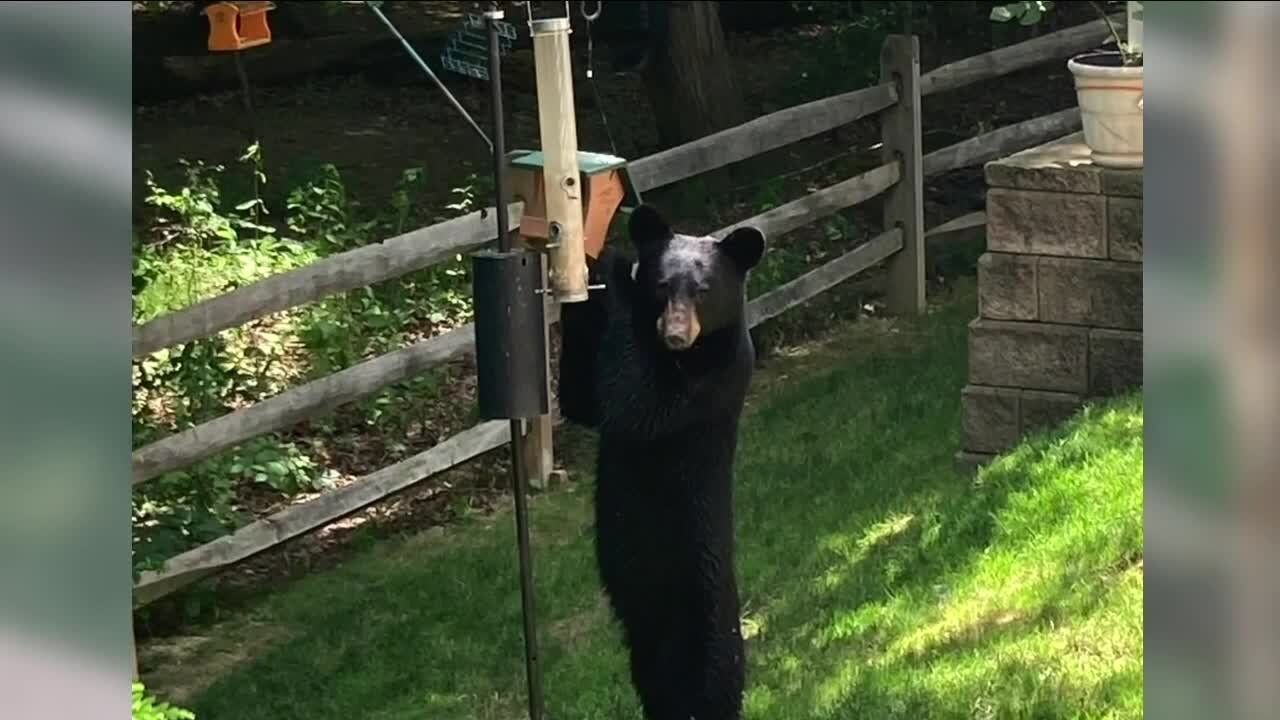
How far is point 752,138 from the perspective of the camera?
26.7 ft

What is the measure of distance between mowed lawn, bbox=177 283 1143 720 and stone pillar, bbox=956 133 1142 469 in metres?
0.25

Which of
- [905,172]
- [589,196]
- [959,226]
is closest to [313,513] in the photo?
[589,196]

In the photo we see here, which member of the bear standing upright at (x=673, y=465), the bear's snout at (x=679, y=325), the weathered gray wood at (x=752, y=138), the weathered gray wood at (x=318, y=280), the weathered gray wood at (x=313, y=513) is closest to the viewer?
the bear's snout at (x=679, y=325)

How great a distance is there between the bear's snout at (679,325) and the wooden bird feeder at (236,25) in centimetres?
275

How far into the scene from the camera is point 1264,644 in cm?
144

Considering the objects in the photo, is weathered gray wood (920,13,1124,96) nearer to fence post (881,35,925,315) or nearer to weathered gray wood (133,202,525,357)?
fence post (881,35,925,315)

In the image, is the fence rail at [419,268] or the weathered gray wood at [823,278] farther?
the weathered gray wood at [823,278]

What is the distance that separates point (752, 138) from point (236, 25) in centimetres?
258

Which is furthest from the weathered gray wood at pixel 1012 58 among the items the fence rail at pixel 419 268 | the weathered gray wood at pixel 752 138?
the weathered gray wood at pixel 752 138

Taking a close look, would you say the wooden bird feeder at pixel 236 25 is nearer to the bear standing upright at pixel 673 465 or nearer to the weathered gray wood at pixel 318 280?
the weathered gray wood at pixel 318 280

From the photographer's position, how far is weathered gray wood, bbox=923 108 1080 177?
933cm

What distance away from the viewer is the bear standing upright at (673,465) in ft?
13.0

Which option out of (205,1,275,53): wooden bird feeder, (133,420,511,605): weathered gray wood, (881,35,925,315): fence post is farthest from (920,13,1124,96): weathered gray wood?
(205,1,275,53): wooden bird feeder

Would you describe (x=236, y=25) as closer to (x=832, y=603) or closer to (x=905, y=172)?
(x=832, y=603)
